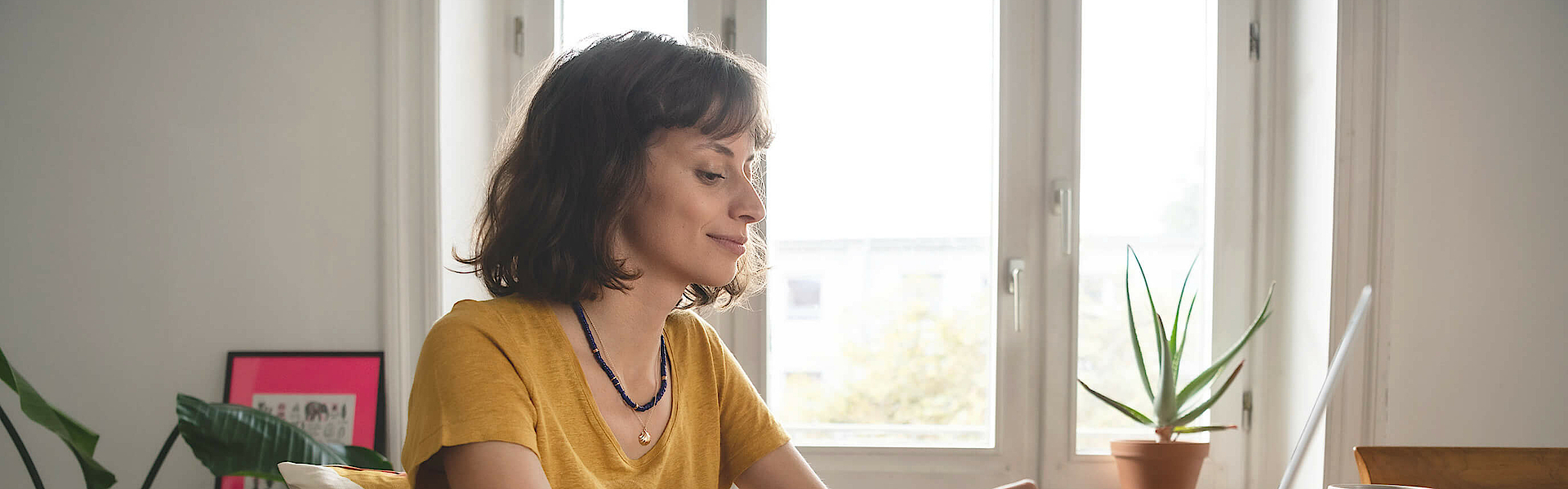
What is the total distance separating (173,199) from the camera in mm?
1873

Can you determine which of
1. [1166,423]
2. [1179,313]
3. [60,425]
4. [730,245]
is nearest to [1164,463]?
[1166,423]

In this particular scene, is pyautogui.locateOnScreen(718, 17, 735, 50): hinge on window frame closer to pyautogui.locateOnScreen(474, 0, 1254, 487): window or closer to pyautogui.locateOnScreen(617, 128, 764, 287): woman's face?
pyautogui.locateOnScreen(474, 0, 1254, 487): window

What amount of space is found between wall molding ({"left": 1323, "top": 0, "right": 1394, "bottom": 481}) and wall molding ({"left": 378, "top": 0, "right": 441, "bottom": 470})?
1739mm

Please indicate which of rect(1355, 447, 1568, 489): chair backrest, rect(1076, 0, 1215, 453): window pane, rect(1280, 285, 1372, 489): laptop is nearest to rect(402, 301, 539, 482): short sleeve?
rect(1280, 285, 1372, 489): laptop

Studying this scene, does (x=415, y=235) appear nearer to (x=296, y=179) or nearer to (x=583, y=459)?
(x=296, y=179)

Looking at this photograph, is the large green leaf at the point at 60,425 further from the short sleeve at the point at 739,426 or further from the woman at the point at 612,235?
the short sleeve at the point at 739,426

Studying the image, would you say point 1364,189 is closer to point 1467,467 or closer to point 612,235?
point 1467,467

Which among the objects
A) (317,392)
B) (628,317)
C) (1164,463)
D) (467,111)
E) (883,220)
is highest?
(467,111)

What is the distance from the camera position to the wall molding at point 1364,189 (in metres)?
1.74

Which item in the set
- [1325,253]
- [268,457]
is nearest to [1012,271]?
[1325,253]

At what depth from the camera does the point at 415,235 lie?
1852 millimetres

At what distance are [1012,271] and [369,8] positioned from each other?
1.43 m

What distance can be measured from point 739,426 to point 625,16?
1264 mm

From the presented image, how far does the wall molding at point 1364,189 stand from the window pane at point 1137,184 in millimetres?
279
